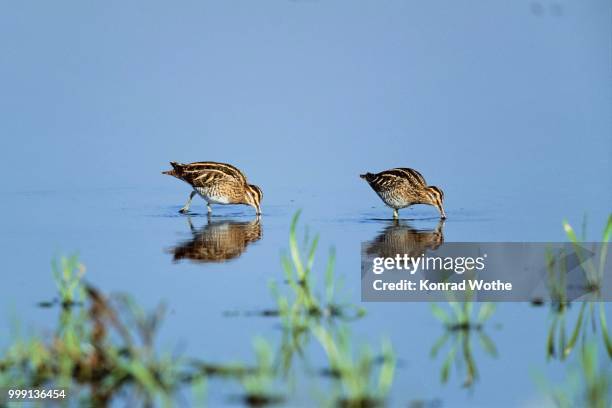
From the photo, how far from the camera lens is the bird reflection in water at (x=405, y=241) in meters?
13.6

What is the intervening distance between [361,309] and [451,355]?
171cm

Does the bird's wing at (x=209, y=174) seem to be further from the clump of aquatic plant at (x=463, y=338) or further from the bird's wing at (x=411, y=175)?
the clump of aquatic plant at (x=463, y=338)

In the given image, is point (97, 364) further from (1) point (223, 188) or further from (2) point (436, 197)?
(1) point (223, 188)

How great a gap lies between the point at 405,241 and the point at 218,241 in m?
2.39

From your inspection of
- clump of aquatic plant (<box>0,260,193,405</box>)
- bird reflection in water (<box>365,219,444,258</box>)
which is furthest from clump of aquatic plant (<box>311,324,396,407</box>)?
bird reflection in water (<box>365,219,444,258</box>)

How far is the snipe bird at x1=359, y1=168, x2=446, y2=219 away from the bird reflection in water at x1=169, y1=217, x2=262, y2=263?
81.2 inches

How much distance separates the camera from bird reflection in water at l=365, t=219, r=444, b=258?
1365 cm

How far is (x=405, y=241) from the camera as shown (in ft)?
47.8

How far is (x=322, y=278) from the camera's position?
11.5m

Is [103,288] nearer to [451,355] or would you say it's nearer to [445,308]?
[445,308]

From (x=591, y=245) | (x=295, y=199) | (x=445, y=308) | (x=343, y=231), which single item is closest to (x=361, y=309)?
(x=445, y=308)

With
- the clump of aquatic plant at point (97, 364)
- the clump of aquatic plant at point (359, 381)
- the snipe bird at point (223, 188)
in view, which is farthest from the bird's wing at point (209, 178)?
the clump of aquatic plant at point (359, 381)

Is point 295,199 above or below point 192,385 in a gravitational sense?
above

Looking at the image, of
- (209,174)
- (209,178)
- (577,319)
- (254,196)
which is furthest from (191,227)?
(577,319)
